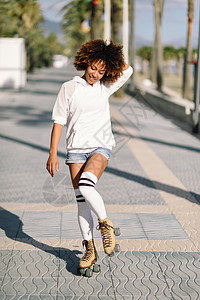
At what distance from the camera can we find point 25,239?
482 centimetres

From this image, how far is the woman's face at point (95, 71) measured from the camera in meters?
3.82

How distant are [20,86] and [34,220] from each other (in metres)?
26.0

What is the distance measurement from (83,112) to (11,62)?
27164 mm

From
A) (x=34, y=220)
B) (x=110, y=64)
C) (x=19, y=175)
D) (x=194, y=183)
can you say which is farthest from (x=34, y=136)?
(x=110, y=64)

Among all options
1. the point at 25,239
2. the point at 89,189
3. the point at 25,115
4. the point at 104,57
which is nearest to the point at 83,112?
the point at 104,57

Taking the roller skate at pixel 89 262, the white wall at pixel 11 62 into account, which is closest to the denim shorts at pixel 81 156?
the roller skate at pixel 89 262

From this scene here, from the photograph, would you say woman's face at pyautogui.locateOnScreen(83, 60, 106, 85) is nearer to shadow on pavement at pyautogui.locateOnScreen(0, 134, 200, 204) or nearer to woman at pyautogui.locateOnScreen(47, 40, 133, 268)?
woman at pyautogui.locateOnScreen(47, 40, 133, 268)

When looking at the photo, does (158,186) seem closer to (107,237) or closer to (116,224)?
(116,224)

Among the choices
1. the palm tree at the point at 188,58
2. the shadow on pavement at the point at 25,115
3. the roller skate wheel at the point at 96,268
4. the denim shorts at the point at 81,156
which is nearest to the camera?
the denim shorts at the point at 81,156

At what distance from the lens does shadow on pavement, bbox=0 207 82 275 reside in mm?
4291

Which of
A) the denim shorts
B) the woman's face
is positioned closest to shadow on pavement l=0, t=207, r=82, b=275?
the denim shorts

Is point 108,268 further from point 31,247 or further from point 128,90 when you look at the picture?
point 128,90

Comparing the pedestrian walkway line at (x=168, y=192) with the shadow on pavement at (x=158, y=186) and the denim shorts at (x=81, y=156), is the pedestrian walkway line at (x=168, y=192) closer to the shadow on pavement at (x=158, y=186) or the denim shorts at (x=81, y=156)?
the shadow on pavement at (x=158, y=186)

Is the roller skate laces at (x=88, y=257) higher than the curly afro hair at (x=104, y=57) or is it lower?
lower
